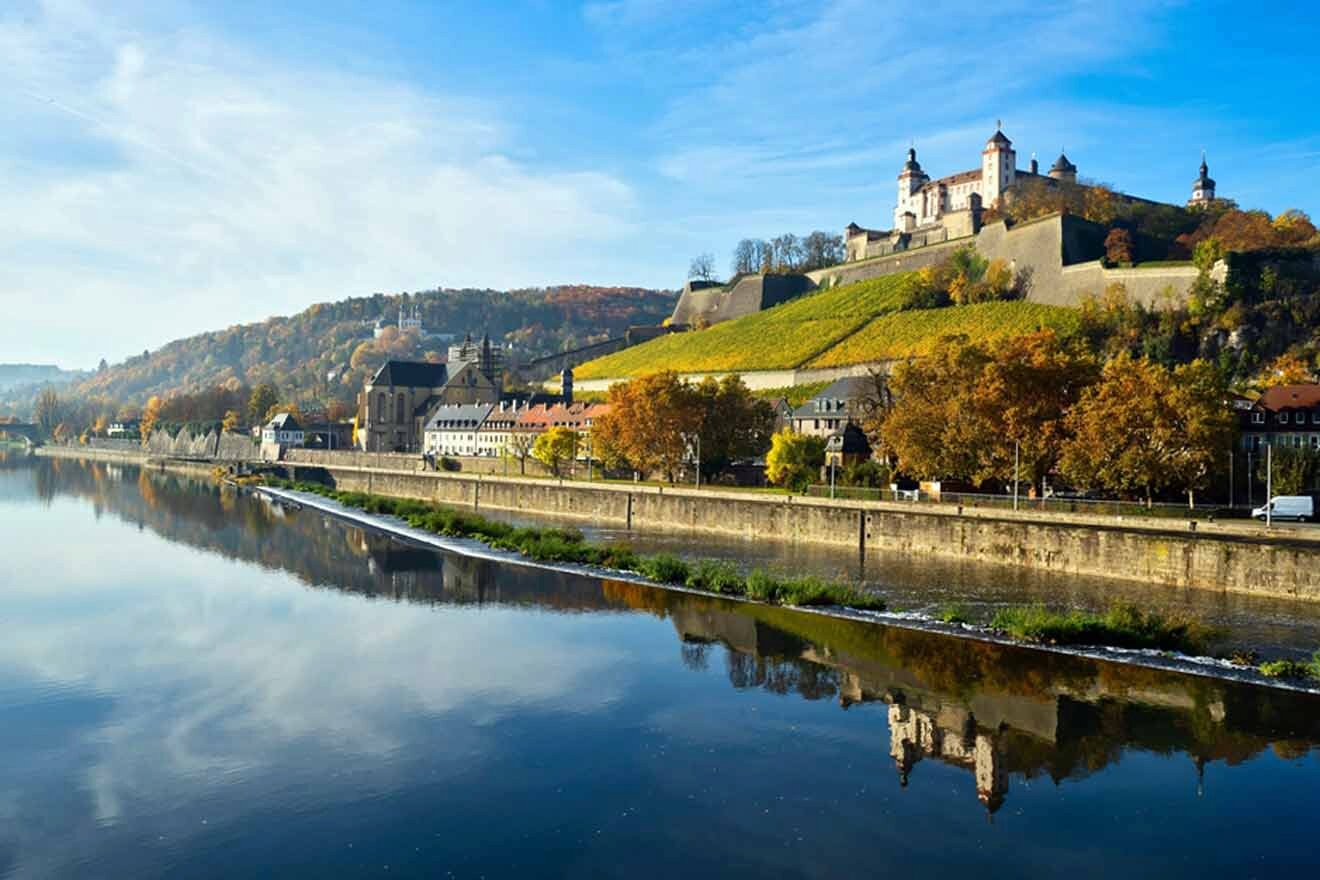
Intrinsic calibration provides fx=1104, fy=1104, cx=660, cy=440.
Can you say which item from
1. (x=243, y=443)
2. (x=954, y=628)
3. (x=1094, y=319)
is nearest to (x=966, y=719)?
(x=954, y=628)

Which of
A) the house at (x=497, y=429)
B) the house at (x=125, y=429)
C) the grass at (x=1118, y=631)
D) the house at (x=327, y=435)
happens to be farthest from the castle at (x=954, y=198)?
the house at (x=125, y=429)

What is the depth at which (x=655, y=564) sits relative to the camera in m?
36.2

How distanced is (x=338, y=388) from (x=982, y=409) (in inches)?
6192

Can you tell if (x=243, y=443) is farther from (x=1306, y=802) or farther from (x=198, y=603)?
(x=1306, y=802)

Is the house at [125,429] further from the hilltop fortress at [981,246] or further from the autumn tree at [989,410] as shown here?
the autumn tree at [989,410]

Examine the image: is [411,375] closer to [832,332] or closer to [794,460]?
[832,332]

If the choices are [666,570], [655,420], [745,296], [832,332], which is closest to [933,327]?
[832,332]

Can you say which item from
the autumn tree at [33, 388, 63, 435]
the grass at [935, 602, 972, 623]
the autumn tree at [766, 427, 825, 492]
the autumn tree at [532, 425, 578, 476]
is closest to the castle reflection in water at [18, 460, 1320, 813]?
the grass at [935, 602, 972, 623]

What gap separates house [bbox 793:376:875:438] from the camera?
60.6m

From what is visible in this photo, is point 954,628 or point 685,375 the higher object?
point 685,375

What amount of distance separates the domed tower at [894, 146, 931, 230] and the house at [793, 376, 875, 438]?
67.9 meters

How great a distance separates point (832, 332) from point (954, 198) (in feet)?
116

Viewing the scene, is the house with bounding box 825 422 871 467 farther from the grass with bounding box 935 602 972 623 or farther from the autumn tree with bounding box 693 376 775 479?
the grass with bounding box 935 602 972 623

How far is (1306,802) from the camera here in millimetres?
16703
